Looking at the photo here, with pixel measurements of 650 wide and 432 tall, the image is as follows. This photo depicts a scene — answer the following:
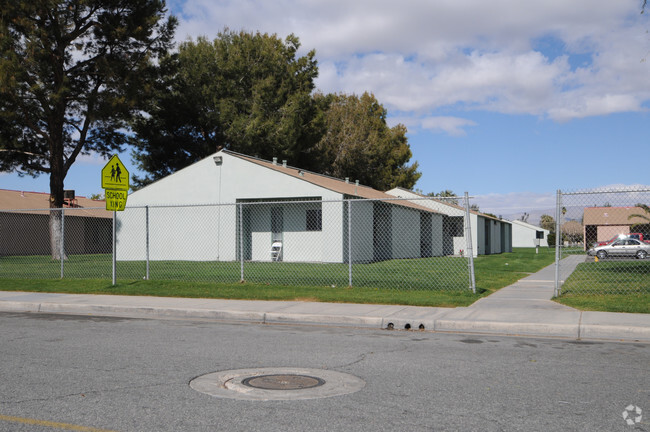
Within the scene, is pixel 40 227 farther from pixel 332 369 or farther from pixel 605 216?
pixel 605 216

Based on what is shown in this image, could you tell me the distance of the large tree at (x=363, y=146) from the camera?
2029 inches

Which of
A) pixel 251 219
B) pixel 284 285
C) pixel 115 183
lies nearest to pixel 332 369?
pixel 284 285

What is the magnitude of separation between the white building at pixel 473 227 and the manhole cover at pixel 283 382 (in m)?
25.9

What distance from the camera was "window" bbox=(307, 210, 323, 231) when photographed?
82.8ft

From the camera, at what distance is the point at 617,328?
8.56m

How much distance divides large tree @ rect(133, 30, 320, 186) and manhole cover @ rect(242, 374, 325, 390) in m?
33.8

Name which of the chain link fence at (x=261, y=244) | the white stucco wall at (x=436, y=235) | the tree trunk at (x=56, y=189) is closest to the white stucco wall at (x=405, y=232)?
the chain link fence at (x=261, y=244)

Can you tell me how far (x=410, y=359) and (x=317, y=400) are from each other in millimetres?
2176

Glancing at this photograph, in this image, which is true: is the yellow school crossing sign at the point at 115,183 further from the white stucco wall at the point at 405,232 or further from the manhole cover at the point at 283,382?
the white stucco wall at the point at 405,232

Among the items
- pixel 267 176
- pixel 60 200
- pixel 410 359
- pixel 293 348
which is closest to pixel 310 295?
pixel 293 348

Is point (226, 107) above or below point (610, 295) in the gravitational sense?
above

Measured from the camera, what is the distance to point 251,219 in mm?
26938

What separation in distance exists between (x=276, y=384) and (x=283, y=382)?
0.36 feet

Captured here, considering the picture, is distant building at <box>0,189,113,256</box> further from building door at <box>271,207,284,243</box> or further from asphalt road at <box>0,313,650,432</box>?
asphalt road at <box>0,313,650,432</box>
